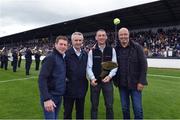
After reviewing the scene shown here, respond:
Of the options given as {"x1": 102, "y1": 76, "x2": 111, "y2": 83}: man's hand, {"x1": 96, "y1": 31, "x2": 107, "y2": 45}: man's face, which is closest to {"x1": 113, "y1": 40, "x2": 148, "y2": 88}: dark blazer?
{"x1": 102, "y1": 76, "x2": 111, "y2": 83}: man's hand

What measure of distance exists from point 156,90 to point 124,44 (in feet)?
26.6

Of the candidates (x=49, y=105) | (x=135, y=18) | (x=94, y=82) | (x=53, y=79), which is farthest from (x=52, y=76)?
(x=135, y=18)

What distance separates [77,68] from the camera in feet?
22.6

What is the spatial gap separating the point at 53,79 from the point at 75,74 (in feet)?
2.78

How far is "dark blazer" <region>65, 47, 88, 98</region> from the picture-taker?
684 cm

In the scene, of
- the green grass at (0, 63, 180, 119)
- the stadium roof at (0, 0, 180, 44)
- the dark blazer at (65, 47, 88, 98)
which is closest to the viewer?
the dark blazer at (65, 47, 88, 98)

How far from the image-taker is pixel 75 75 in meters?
A: 6.86

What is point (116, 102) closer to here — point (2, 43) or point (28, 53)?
point (28, 53)

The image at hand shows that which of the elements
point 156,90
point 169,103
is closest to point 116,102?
point 169,103

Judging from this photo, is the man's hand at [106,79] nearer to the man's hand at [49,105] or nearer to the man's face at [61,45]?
the man's face at [61,45]

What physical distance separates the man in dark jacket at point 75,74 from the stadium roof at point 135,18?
94.3 feet

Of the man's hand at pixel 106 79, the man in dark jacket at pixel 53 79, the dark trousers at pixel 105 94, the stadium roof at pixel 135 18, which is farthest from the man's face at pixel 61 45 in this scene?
the stadium roof at pixel 135 18

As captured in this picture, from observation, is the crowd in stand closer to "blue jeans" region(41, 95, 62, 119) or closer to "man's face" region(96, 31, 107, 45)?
"man's face" region(96, 31, 107, 45)

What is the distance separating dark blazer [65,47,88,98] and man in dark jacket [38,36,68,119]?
0.54 metres
